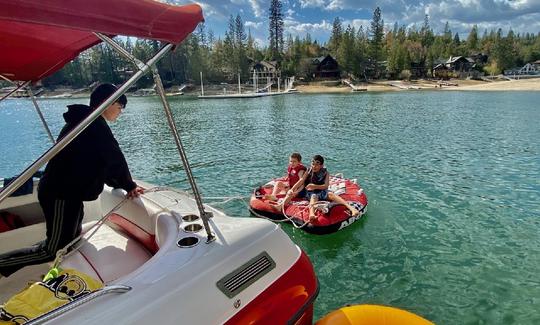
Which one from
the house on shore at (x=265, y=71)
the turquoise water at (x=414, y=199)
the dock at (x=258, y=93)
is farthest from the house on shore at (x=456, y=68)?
the turquoise water at (x=414, y=199)

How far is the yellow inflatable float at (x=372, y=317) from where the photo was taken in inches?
115

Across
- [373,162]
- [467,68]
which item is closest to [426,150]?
[373,162]

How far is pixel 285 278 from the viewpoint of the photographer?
2.83 meters

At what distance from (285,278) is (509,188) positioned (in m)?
10.6

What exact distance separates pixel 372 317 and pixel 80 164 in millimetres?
2870

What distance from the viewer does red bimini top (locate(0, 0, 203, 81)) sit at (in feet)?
5.81

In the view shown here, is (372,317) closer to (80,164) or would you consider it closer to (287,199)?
(80,164)

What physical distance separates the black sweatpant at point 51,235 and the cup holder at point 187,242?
1290mm

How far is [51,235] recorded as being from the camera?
10.9 feet

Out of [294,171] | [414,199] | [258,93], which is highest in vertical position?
[258,93]

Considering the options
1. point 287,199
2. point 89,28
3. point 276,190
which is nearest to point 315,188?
point 287,199

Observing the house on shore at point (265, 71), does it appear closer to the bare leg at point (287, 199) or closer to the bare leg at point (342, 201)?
the bare leg at point (287, 199)

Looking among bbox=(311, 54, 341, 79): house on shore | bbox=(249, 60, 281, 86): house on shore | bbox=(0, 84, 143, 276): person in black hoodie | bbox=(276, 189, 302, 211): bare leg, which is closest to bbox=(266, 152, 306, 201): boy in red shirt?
bbox=(276, 189, 302, 211): bare leg

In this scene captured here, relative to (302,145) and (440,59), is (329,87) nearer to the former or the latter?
(440,59)
